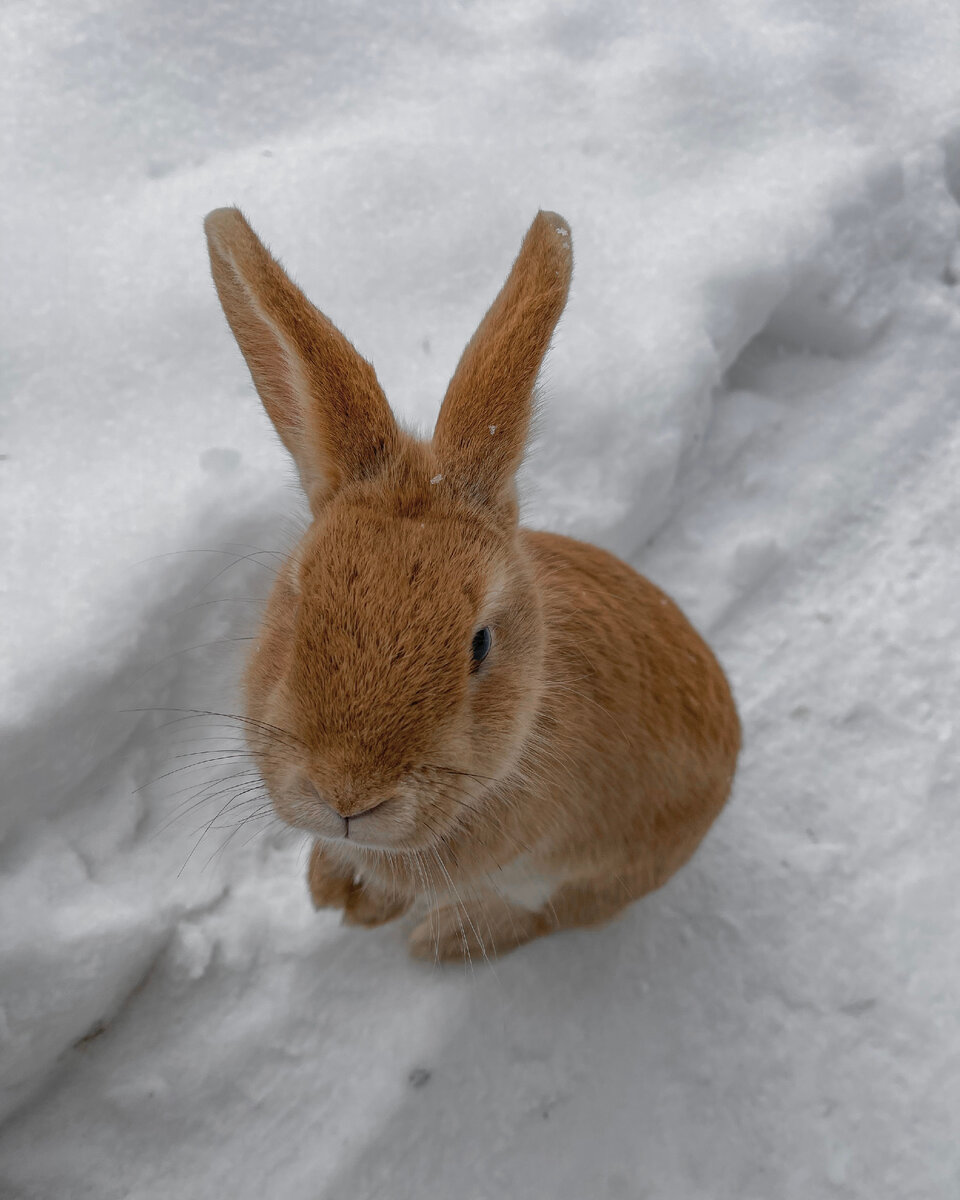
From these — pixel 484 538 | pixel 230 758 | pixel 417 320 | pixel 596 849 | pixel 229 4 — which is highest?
pixel 229 4

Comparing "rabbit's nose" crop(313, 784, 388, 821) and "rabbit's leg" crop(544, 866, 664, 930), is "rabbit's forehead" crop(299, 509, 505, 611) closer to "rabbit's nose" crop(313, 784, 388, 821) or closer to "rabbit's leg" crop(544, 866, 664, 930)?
"rabbit's nose" crop(313, 784, 388, 821)

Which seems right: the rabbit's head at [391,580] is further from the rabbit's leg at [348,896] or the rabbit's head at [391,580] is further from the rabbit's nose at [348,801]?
the rabbit's leg at [348,896]

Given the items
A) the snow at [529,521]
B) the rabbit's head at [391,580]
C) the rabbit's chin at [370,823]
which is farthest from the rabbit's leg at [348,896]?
the rabbit's chin at [370,823]

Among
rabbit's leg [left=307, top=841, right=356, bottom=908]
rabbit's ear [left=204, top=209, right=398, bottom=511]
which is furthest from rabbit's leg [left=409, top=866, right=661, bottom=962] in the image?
rabbit's ear [left=204, top=209, right=398, bottom=511]

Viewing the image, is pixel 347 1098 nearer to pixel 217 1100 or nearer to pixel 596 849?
pixel 217 1100

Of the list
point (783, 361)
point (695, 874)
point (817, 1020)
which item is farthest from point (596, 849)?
point (783, 361)

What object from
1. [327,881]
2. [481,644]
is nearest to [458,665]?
[481,644]
